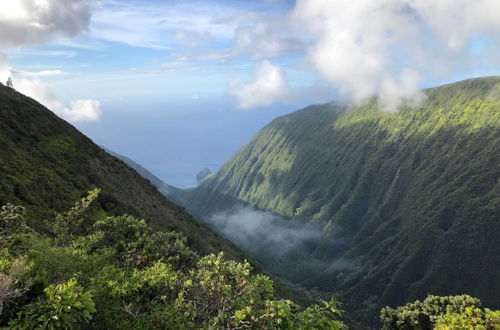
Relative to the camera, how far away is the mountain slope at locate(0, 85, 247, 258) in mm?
45562

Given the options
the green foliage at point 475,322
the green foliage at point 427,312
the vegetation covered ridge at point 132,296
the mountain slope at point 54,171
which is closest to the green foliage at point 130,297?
the vegetation covered ridge at point 132,296

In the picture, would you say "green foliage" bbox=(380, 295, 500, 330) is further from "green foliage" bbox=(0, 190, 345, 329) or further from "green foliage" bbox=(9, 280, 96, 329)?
"green foliage" bbox=(9, 280, 96, 329)

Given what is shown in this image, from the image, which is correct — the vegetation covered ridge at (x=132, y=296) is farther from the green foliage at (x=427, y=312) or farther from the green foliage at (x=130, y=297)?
the green foliage at (x=427, y=312)

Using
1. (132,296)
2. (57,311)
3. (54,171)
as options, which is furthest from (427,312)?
(54,171)

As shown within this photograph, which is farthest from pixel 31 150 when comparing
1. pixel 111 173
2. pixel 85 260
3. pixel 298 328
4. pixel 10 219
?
pixel 298 328

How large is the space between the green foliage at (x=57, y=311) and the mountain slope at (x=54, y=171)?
33.3m

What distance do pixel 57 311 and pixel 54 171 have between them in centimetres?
5456

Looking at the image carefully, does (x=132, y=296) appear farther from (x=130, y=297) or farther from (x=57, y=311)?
(x=57, y=311)

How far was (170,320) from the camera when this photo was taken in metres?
13.6

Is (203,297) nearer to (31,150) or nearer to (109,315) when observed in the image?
(109,315)

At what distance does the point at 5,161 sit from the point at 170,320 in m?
50.1

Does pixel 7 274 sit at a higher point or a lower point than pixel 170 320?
lower

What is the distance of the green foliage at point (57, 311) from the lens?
11023mm

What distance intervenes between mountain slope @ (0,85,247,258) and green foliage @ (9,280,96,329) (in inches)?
1311
